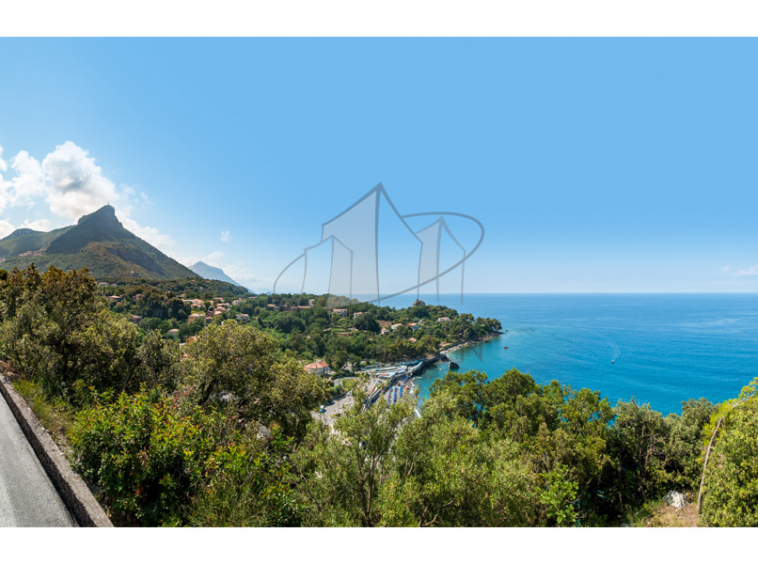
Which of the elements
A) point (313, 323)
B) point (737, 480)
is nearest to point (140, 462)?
point (737, 480)

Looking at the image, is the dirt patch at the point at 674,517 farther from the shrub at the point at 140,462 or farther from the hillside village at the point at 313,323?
the hillside village at the point at 313,323

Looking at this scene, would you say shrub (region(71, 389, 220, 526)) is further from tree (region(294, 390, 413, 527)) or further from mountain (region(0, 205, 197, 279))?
mountain (region(0, 205, 197, 279))

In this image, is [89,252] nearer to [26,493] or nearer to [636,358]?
[26,493]

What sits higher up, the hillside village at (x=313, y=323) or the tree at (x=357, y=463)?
the tree at (x=357, y=463)

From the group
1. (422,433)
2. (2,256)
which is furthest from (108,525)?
(2,256)

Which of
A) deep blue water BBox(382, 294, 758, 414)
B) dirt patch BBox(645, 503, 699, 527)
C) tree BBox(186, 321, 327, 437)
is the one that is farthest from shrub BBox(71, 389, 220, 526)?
deep blue water BBox(382, 294, 758, 414)

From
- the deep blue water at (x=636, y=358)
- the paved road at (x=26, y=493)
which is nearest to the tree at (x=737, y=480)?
the paved road at (x=26, y=493)
